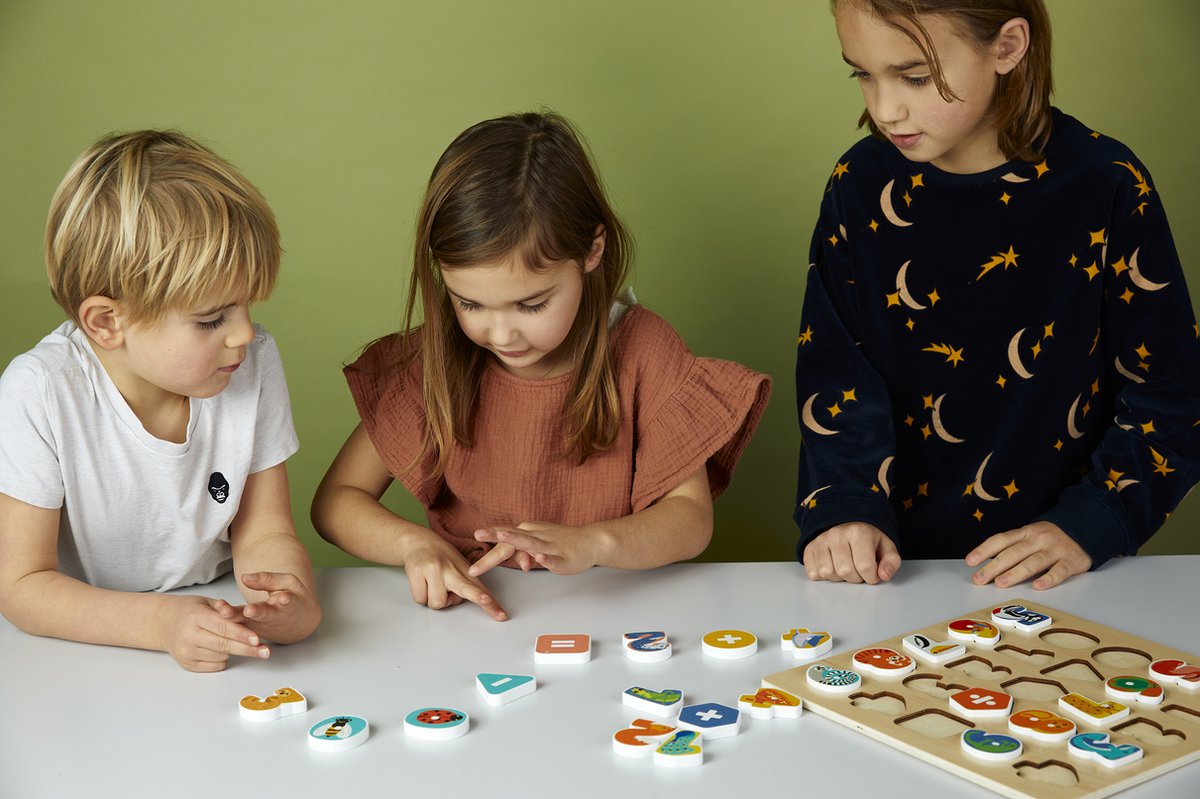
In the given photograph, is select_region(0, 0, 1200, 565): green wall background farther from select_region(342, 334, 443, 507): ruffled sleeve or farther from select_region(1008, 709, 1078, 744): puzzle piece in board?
select_region(1008, 709, 1078, 744): puzzle piece in board

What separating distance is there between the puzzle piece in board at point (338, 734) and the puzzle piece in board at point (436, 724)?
1.3 inches

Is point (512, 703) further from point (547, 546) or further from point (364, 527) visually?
point (364, 527)

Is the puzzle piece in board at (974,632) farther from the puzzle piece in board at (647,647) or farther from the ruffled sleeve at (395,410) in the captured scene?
the ruffled sleeve at (395,410)

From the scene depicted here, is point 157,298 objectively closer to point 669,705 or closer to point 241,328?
point 241,328

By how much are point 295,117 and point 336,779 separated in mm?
1348

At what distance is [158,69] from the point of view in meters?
1.87

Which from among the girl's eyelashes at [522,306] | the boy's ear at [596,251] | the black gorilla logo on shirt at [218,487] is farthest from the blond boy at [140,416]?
the boy's ear at [596,251]

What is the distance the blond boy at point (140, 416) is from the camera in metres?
1.06

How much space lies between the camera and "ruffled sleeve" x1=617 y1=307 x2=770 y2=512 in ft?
4.47

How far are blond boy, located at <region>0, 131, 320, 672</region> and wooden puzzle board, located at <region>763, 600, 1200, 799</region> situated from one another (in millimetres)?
500

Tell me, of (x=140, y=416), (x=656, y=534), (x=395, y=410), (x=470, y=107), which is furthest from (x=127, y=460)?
(x=470, y=107)

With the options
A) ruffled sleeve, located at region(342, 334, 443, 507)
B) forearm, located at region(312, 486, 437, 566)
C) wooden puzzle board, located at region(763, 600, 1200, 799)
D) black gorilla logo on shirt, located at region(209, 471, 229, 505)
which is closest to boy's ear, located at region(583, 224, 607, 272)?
ruffled sleeve, located at region(342, 334, 443, 507)

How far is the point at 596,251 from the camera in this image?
1363 mm

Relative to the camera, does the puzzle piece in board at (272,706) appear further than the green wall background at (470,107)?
No
